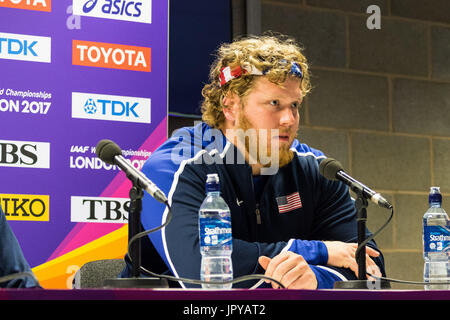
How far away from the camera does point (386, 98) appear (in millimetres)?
3443

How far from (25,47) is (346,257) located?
1462 mm

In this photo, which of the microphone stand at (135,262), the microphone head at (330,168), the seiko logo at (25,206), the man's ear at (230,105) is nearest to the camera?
the microphone stand at (135,262)

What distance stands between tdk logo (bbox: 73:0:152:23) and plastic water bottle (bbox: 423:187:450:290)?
1404mm

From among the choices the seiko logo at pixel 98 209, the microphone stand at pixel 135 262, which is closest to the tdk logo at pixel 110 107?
the seiko logo at pixel 98 209

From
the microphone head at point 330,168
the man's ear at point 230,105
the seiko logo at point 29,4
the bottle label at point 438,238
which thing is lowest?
the bottle label at point 438,238

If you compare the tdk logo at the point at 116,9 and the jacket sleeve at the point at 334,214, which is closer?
the jacket sleeve at the point at 334,214

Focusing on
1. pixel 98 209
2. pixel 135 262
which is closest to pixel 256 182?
pixel 98 209

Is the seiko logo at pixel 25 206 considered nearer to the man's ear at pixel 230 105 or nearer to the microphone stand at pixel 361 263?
the man's ear at pixel 230 105

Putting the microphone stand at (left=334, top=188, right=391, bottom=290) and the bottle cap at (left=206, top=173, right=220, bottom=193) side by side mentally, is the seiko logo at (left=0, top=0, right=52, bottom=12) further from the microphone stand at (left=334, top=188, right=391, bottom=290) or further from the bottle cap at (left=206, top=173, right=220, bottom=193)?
the microphone stand at (left=334, top=188, right=391, bottom=290)

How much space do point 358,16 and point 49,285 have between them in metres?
2.00

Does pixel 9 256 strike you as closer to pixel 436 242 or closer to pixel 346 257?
pixel 346 257

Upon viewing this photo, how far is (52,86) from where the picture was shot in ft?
8.53

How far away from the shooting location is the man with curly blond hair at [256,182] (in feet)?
6.39

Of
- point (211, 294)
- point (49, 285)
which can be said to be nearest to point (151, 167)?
point (49, 285)
